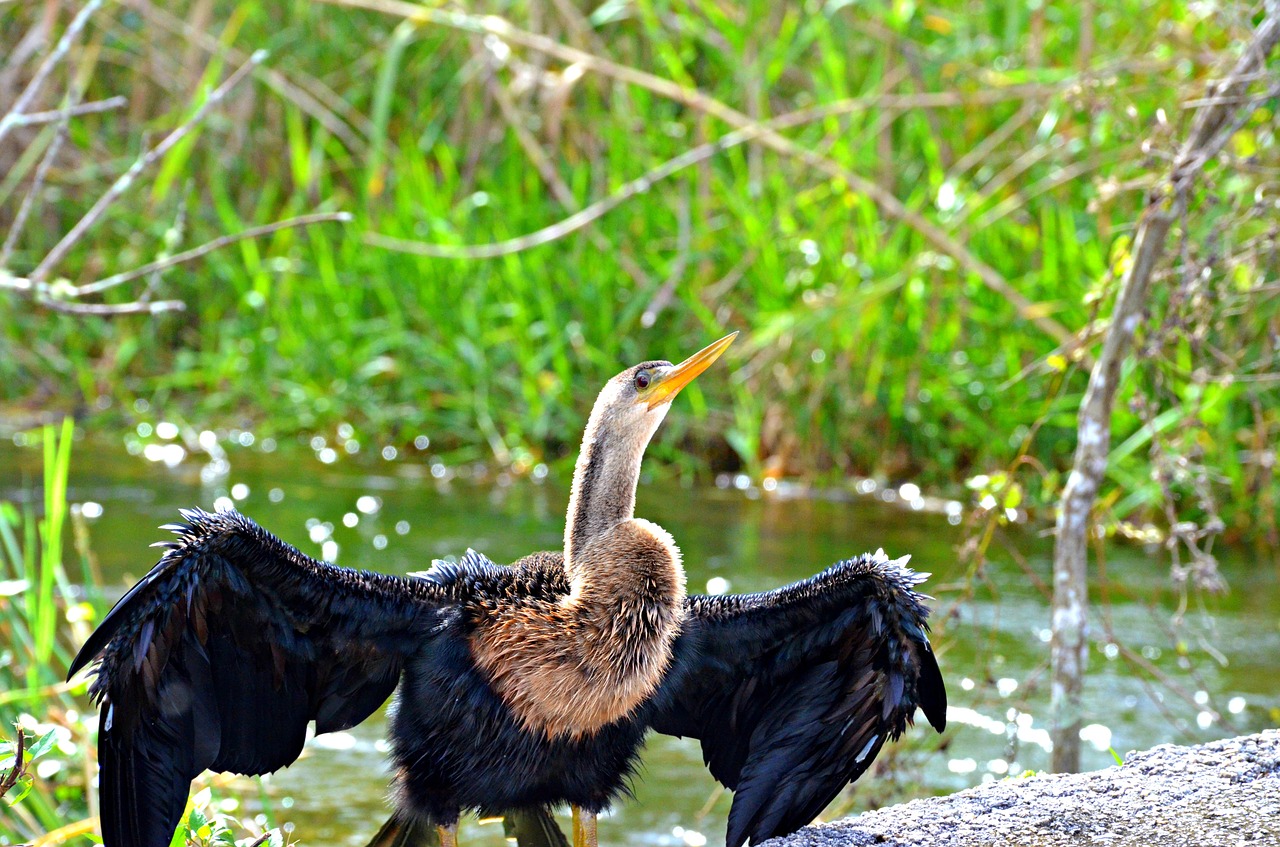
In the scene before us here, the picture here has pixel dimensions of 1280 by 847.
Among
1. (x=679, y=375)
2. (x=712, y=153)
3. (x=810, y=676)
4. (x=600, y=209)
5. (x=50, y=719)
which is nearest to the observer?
(x=810, y=676)

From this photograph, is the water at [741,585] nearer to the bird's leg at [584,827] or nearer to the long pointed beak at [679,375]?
the bird's leg at [584,827]

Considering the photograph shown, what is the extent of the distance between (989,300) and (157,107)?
5226 mm

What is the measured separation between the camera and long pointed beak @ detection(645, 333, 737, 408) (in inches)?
122

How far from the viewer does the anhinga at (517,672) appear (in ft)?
8.43

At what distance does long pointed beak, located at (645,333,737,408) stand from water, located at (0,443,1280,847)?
98 centimetres

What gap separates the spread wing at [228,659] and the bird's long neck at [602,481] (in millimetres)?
313

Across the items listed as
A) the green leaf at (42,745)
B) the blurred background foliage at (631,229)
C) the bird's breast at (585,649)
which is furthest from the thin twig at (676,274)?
the green leaf at (42,745)

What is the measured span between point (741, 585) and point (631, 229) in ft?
9.04

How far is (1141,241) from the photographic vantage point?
3.68 meters

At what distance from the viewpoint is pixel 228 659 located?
105 inches

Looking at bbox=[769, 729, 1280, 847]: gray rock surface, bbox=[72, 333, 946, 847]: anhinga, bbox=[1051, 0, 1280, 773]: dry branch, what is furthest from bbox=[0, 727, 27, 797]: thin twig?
bbox=[1051, 0, 1280, 773]: dry branch

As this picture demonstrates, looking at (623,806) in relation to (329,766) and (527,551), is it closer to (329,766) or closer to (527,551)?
(329,766)

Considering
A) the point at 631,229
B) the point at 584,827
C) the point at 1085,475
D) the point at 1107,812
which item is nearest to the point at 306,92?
Answer: the point at 631,229

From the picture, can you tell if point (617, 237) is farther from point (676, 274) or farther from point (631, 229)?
point (676, 274)
